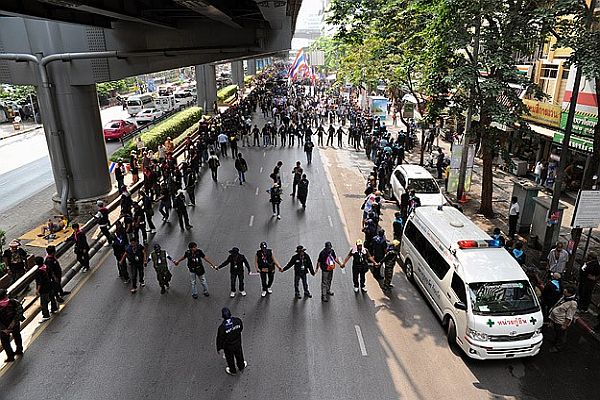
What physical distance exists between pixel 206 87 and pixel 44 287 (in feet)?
121

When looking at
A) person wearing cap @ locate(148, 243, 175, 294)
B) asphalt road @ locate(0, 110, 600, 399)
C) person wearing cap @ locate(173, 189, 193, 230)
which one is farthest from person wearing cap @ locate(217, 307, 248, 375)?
person wearing cap @ locate(173, 189, 193, 230)

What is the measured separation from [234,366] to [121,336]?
2.94 metres

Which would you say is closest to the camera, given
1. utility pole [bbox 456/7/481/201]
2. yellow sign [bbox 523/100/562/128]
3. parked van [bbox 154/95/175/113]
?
utility pole [bbox 456/7/481/201]

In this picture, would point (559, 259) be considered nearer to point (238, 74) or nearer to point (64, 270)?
point (64, 270)

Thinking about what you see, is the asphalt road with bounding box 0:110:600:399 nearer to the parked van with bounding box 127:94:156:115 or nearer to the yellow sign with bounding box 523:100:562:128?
the yellow sign with bounding box 523:100:562:128

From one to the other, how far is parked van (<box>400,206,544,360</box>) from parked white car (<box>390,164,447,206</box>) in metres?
5.24

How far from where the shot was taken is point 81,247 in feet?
40.1

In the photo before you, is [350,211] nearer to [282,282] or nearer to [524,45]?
[282,282]

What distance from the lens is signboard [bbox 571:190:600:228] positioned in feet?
36.5

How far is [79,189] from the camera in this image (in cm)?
1639

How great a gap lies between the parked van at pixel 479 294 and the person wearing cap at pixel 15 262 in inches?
396

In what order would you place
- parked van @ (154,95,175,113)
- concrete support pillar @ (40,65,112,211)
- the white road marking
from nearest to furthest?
1. the white road marking
2. concrete support pillar @ (40,65,112,211)
3. parked van @ (154,95,175,113)

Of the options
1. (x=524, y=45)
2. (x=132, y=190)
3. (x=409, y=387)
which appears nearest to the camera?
(x=409, y=387)

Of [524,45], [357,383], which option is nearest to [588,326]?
[357,383]
